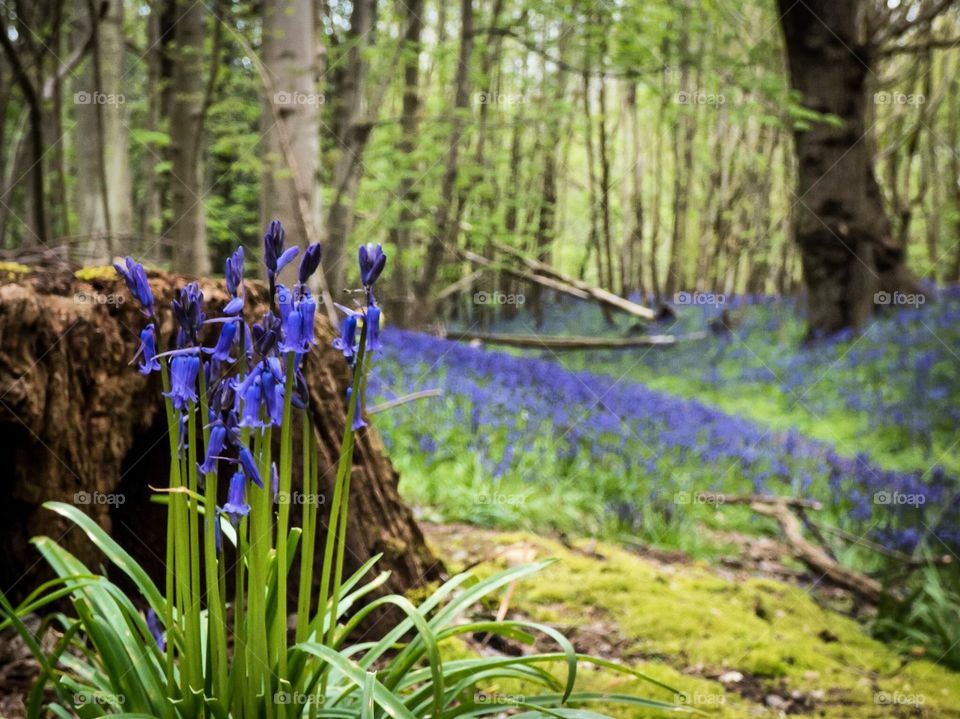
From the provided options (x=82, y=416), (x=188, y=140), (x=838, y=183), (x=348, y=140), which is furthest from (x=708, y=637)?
(x=838, y=183)

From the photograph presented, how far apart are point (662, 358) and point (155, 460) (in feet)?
14.8

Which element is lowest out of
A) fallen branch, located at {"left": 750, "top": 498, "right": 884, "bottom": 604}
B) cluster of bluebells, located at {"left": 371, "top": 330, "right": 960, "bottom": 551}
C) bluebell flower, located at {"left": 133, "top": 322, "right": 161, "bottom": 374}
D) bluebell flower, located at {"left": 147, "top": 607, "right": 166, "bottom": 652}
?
fallen branch, located at {"left": 750, "top": 498, "right": 884, "bottom": 604}

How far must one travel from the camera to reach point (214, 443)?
3.42 feet

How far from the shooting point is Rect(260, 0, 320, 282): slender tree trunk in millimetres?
3207

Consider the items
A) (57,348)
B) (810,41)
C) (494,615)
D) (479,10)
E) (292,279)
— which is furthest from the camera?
(479,10)

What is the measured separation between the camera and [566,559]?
9.22 ft

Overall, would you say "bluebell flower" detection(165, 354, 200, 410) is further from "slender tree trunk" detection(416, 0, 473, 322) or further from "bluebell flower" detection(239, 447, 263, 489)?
"slender tree trunk" detection(416, 0, 473, 322)

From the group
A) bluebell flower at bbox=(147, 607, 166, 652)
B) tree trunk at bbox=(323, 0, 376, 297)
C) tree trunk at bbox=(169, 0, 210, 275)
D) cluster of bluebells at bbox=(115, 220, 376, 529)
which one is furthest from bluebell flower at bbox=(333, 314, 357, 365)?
tree trunk at bbox=(169, 0, 210, 275)

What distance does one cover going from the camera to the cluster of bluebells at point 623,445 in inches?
149

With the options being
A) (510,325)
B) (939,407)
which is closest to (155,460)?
(510,325)

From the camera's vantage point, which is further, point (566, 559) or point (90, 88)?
point (90, 88)

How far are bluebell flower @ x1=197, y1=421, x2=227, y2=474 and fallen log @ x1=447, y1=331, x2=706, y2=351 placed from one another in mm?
4490

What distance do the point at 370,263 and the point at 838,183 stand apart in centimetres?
527

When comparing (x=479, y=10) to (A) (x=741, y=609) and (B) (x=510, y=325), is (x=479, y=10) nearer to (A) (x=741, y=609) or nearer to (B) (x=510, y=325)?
(B) (x=510, y=325)
